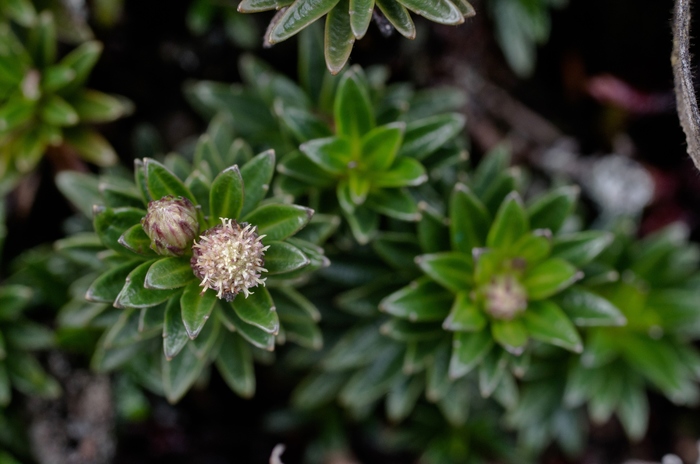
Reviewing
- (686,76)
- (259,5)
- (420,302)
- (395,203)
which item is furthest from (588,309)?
(259,5)

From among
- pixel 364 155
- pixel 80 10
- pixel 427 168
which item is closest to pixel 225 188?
pixel 364 155

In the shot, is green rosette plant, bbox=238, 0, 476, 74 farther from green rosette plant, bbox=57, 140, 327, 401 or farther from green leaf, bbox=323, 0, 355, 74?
green rosette plant, bbox=57, 140, 327, 401

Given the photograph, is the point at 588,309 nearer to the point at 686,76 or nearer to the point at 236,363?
the point at 686,76

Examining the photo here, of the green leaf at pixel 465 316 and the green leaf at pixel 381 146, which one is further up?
the green leaf at pixel 381 146

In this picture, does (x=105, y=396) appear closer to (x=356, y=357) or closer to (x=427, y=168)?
(x=356, y=357)

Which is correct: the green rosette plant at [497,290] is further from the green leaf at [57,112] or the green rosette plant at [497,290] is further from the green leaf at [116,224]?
the green leaf at [57,112]

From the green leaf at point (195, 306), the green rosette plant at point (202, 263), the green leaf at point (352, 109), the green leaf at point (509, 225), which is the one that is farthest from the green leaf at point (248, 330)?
the green leaf at point (509, 225)
